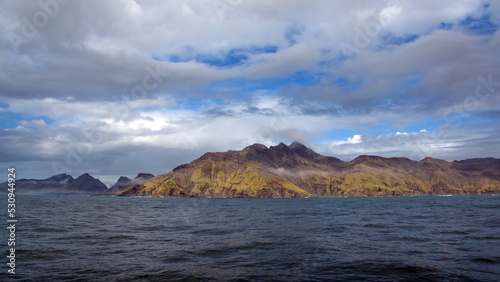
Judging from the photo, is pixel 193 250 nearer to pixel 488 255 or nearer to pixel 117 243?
pixel 117 243

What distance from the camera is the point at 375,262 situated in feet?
89.0

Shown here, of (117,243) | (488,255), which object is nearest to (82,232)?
(117,243)

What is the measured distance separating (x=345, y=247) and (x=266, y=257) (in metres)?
10.1

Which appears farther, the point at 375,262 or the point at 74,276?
the point at 375,262

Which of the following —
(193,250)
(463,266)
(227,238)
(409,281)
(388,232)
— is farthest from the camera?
(388,232)

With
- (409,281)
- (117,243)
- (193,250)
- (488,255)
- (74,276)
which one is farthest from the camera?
(117,243)

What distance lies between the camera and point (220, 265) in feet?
88.5

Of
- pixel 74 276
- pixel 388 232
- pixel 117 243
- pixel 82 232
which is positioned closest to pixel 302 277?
pixel 74 276

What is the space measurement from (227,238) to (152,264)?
51.7 ft

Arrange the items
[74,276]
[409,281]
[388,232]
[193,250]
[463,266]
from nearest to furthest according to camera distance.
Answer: [409,281] < [74,276] < [463,266] < [193,250] < [388,232]

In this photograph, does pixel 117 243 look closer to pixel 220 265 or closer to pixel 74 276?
pixel 74 276

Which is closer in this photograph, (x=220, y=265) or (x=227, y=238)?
(x=220, y=265)

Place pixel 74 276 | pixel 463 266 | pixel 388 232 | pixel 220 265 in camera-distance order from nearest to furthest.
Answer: pixel 74 276 → pixel 463 266 → pixel 220 265 → pixel 388 232

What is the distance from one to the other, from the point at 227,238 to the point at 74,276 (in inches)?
840
